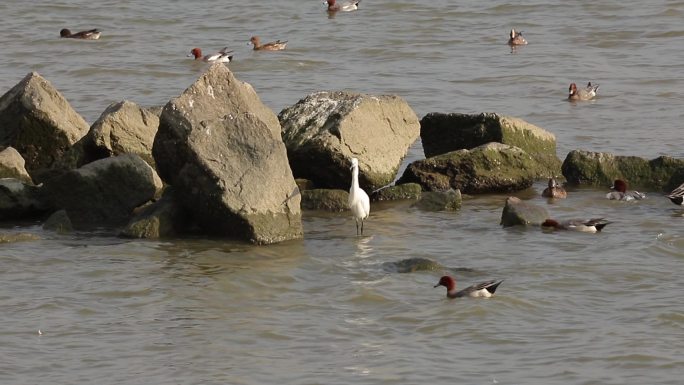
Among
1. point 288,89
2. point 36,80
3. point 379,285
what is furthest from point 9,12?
point 379,285

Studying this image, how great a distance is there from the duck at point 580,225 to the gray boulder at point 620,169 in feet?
6.55

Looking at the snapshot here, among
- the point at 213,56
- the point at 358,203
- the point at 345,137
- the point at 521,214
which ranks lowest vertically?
the point at 213,56

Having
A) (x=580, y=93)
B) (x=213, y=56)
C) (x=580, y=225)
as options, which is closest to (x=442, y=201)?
(x=580, y=225)

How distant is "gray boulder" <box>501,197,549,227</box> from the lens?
14.0 meters

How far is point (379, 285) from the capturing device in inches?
464

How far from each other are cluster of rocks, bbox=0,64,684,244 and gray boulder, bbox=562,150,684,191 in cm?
2

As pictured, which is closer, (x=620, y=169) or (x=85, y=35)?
(x=620, y=169)

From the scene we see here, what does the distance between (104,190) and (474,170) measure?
14.1 feet

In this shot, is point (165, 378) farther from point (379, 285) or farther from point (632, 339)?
point (632, 339)

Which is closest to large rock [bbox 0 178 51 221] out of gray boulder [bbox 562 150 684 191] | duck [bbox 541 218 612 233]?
duck [bbox 541 218 612 233]

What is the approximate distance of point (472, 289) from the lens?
11.3 m

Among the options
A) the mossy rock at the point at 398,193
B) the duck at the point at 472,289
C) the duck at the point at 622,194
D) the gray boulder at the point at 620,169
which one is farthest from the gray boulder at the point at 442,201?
the duck at the point at 472,289

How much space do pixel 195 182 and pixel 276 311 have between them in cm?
247

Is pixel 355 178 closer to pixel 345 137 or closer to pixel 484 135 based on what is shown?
pixel 345 137
